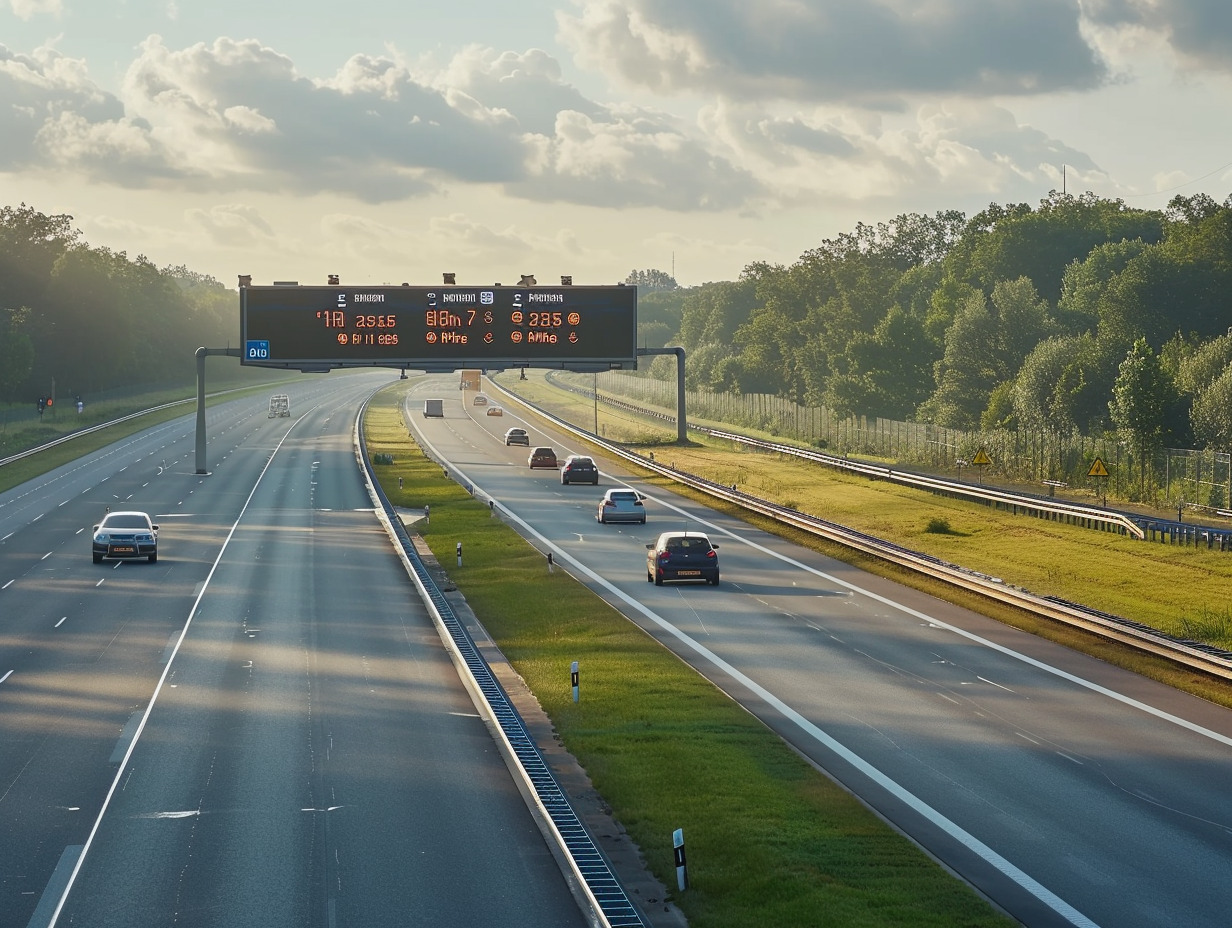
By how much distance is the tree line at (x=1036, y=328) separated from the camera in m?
80.7

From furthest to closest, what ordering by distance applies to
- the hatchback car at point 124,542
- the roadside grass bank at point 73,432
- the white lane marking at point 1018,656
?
1. the roadside grass bank at point 73,432
2. the hatchback car at point 124,542
3. the white lane marking at point 1018,656

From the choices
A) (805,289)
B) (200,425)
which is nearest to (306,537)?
(200,425)

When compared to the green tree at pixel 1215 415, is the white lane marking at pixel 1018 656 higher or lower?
lower

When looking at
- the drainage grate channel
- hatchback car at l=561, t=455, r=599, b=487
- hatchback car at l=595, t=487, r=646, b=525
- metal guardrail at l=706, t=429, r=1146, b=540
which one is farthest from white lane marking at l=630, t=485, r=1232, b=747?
hatchback car at l=561, t=455, r=599, b=487

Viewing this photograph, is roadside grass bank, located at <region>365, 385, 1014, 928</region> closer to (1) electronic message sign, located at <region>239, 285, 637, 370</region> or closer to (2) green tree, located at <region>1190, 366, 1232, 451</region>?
(1) electronic message sign, located at <region>239, 285, 637, 370</region>

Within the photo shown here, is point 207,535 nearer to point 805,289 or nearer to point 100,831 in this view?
point 100,831

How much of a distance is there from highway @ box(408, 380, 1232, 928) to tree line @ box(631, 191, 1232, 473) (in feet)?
120

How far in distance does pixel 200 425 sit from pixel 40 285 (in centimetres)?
10249

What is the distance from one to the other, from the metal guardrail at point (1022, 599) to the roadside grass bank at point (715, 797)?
9159 millimetres

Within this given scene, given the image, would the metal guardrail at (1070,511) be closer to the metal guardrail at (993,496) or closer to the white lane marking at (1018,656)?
the metal guardrail at (993,496)

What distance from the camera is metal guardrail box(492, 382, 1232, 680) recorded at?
2999cm

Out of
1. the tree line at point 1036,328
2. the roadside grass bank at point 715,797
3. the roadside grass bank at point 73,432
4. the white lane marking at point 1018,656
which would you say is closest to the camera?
the roadside grass bank at point 715,797

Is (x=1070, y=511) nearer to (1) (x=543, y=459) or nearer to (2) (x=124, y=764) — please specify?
(1) (x=543, y=459)

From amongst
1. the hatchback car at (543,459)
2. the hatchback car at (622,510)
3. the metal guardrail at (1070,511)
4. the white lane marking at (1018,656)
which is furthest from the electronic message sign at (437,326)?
the hatchback car at (543,459)
